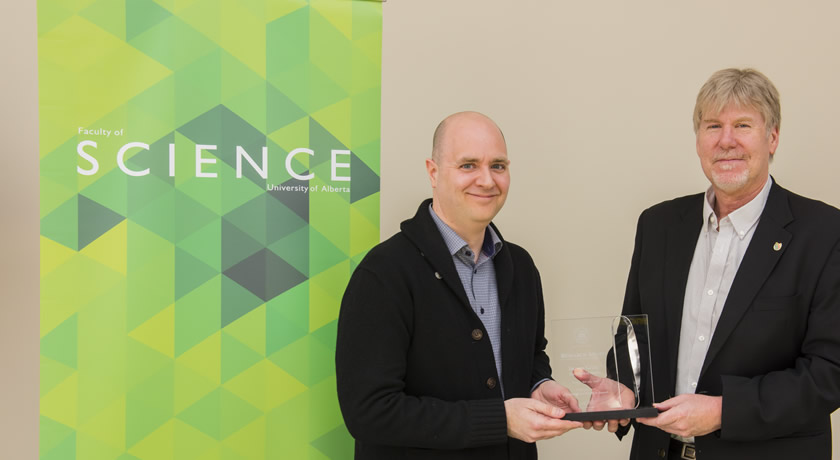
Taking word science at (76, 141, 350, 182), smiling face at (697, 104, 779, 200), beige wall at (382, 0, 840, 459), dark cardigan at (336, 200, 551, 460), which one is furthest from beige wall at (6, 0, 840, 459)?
smiling face at (697, 104, 779, 200)

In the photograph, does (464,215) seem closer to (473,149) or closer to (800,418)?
(473,149)

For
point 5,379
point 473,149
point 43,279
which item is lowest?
point 5,379

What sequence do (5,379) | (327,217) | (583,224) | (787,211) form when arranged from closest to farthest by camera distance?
(787,211)
(5,379)
(327,217)
(583,224)

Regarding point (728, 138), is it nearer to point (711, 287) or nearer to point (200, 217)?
point (711, 287)

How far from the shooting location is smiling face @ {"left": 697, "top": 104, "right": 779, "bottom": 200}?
6.58 feet

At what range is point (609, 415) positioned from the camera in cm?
184

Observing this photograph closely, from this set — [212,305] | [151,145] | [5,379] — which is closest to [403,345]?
[212,305]

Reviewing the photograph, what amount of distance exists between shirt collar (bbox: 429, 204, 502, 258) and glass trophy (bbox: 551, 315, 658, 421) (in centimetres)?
29

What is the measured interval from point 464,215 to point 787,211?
3.27 feet

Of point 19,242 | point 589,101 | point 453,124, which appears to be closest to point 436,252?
point 453,124

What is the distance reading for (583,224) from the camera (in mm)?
2807

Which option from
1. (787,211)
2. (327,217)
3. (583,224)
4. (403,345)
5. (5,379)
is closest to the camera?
(403,345)

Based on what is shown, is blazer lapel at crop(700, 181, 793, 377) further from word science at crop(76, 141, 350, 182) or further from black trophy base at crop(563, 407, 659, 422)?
word science at crop(76, 141, 350, 182)

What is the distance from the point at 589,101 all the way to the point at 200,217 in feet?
5.36
